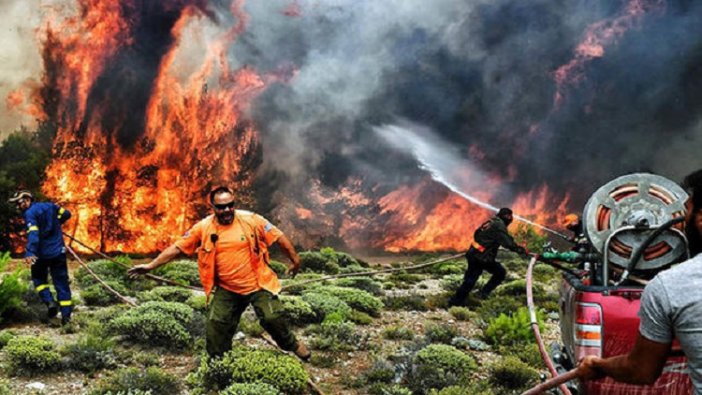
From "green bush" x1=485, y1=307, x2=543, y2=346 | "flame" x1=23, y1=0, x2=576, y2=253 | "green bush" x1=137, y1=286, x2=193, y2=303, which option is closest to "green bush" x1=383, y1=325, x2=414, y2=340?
"green bush" x1=485, y1=307, x2=543, y2=346

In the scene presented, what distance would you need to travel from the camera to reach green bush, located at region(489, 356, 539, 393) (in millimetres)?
6508

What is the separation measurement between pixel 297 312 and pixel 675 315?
7.98 metres

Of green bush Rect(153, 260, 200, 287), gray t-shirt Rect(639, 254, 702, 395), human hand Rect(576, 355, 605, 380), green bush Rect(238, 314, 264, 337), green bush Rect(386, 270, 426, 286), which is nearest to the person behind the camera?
gray t-shirt Rect(639, 254, 702, 395)

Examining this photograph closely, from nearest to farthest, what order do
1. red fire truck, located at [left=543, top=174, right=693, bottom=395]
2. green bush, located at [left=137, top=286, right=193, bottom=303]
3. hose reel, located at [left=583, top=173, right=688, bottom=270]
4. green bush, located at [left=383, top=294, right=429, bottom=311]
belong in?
red fire truck, located at [left=543, top=174, right=693, bottom=395]
hose reel, located at [left=583, top=173, right=688, bottom=270]
green bush, located at [left=137, top=286, right=193, bottom=303]
green bush, located at [left=383, top=294, right=429, bottom=311]

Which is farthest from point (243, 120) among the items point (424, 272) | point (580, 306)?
point (580, 306)

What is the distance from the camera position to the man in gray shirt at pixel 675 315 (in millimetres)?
1799

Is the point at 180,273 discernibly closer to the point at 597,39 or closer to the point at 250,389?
the point at 250,389

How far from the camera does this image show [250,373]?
569cm

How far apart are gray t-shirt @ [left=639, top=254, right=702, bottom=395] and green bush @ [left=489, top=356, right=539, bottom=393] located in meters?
4.94

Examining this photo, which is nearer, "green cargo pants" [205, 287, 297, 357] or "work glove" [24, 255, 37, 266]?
"green cargo pants" [205, 287, 297, 357]

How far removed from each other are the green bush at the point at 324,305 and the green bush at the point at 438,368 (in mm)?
2915

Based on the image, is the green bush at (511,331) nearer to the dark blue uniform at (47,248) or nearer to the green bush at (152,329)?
the green bush at (152,329)

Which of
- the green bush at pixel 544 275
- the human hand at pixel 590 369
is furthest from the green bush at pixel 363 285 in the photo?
the human hand at pixel 590 369

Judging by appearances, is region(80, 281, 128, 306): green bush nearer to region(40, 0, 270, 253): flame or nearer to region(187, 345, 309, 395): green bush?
region(187, 345, 309, 395): green bush
